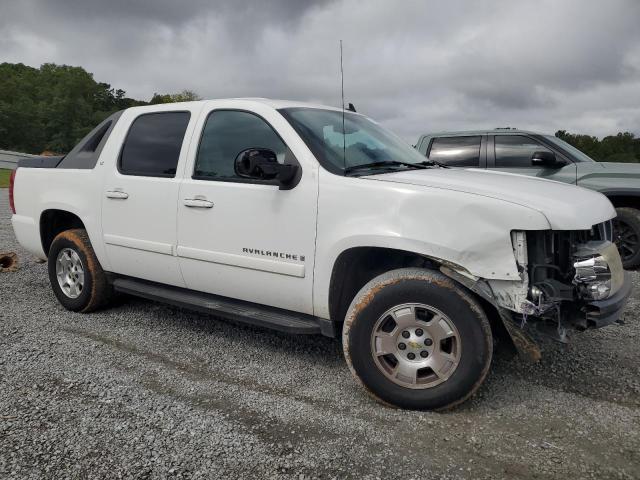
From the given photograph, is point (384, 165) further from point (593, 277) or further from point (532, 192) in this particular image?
point (593, 277)

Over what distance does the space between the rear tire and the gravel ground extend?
0.51 meters

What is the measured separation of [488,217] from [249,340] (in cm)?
221

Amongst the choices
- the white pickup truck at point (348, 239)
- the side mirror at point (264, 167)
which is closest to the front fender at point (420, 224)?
the white pickup truck at point (348, 239)

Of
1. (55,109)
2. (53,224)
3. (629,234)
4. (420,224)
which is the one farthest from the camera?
(55,109)

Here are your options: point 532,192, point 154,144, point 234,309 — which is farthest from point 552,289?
point 154,144

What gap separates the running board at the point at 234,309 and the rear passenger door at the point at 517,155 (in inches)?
192

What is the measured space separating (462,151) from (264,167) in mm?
5079

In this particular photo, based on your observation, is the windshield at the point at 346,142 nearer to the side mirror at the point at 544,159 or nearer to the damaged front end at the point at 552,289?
the damaged front end at the point at 552,289

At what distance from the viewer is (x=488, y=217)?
2.72 m

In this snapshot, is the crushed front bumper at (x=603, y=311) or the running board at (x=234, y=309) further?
the running board at (x=234, y=309)

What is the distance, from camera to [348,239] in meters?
3.07

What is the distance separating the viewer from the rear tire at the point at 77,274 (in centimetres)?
465

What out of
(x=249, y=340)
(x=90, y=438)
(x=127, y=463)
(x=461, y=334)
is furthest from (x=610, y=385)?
(x=90, y=438)

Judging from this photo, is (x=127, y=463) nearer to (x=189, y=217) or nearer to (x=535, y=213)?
(x=189, y=217)
